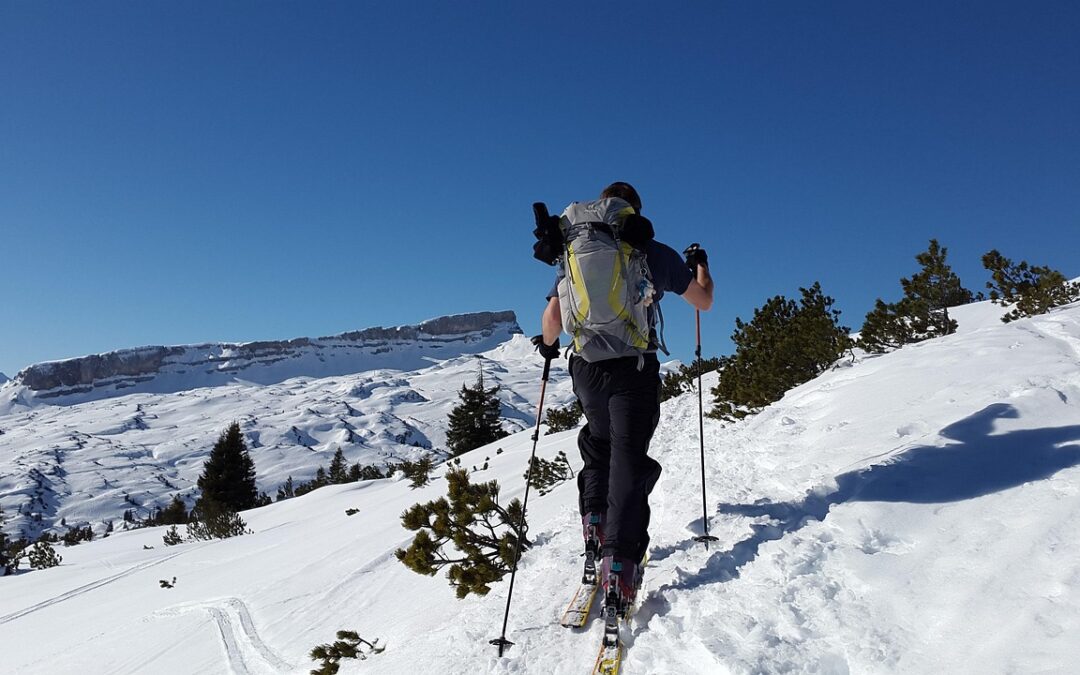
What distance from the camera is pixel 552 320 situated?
127 inches

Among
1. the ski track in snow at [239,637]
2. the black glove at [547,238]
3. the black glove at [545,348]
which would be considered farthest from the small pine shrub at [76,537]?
the black glove at [547,238]

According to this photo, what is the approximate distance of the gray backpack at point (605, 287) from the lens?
2.87 meters

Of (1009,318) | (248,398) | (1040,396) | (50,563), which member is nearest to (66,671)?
(1040,396)

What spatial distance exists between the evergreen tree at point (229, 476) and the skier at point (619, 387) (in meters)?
31.8

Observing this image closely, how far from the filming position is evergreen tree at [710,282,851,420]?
10.0 meters

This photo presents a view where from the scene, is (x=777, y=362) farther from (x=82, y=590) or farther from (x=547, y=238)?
(x=82, y=590)

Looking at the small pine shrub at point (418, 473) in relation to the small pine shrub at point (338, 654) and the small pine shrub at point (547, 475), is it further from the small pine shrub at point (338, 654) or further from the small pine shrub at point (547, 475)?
the small pine shrub at point (338, 654)

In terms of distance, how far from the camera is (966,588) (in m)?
1.98

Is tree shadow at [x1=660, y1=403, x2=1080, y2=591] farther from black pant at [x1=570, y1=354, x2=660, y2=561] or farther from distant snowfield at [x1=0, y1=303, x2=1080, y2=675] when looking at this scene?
black pant at [x1=570, y1=354, x2=660, y2=561]

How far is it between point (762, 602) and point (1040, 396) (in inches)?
113

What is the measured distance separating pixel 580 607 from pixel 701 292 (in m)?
1.75

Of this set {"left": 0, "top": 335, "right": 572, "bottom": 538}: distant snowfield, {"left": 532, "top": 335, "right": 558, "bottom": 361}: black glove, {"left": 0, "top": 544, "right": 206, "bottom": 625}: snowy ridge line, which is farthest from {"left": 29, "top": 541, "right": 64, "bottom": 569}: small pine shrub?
{"left": 0, "top": 335, "right": 572, "bottom": 538}: distant snowfield

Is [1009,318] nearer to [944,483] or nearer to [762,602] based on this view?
[944,483]

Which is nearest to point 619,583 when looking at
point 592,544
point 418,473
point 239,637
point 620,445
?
point 592,544
